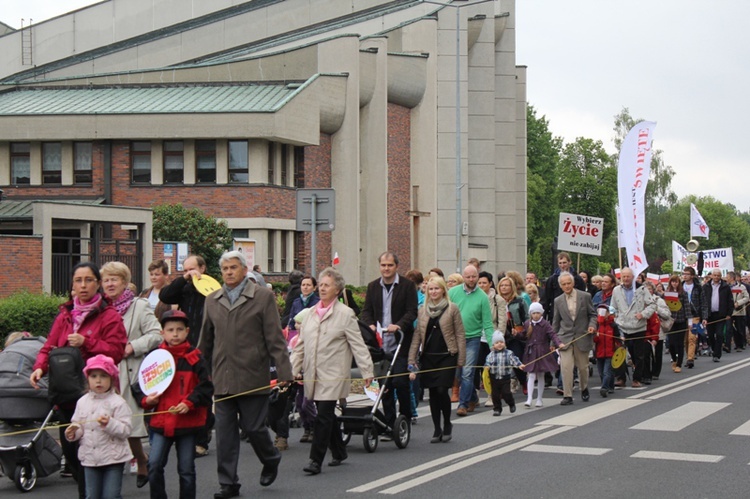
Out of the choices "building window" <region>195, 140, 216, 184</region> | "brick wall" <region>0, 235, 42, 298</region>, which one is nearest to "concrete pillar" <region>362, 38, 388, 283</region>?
"building window" <region>195, 140, 216, 184</region>

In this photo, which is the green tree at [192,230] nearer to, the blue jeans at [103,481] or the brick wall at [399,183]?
the brick wall at [399,183]

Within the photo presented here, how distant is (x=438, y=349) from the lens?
40.8 ft

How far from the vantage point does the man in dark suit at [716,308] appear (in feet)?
85.4

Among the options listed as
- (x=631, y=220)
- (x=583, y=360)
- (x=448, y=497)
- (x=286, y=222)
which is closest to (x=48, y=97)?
(x=286, y=222)

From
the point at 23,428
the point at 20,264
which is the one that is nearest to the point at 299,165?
the point at 20,264

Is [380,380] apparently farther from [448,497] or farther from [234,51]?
[234,51]

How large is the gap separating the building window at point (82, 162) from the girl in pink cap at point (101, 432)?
34.9m

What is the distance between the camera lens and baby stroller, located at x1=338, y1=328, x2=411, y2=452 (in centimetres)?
1148

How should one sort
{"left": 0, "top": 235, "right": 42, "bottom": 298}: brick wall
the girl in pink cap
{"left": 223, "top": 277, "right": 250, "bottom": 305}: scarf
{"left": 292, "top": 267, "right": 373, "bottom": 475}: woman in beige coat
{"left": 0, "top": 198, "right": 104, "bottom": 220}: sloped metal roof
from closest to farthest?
the girl in pink cap, {"left": 223, "top": 277, "right": 250, "bottom": 305}: scarf, {"left": 292, "top": 267, "right": 373, "bottom": 475}: woman in beige coat, {"left": 0, "top": 235, "right": 42, "bottom": 298}: brick wall, {"left": 0, "top": 198, "right": 104, "bottom": 220}: sloped metal roof

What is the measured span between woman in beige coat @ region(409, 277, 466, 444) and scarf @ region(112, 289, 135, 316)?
11.4 feet

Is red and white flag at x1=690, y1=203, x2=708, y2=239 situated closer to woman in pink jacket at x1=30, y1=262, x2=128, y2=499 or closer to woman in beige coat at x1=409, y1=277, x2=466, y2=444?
woman in beige coat at x1=409, y1=277, x2=466, y2=444

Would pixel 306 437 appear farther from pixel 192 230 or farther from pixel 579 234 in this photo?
pixel 192 230

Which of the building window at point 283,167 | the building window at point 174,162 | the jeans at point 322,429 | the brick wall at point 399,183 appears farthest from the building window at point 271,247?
the jeans at point 322,429

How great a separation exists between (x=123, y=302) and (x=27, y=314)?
1060 cm
